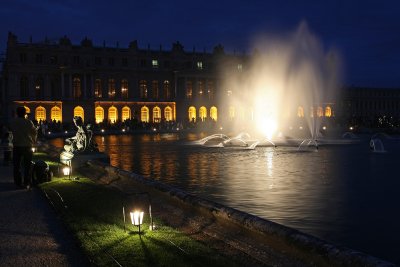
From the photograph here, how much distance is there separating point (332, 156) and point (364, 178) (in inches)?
304

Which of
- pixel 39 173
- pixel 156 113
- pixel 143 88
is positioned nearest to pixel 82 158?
pixel 39 173

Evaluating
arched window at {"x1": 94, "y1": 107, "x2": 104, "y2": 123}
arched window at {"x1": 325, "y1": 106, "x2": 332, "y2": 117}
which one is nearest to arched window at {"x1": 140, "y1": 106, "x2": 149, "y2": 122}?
arched window at {"x1": 94, "y1": 107, "x2": 104, "y2": 123}

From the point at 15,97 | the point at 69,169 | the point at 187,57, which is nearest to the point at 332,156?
the point at 69,169

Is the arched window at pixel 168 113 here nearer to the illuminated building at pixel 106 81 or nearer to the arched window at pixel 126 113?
the illuminated building at pixel 106 81

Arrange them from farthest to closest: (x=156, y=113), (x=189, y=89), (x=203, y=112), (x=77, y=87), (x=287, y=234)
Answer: (x=203, y=112) → (x=189, y=89) → (x=156, y=113) → (x=77, y=87) → (x=287, y=234)

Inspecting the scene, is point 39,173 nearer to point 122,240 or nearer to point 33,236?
point 33,236

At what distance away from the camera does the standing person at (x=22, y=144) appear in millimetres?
13250

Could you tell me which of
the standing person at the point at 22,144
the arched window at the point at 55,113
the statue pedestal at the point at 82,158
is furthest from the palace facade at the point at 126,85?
the standing person at the point at 22,144

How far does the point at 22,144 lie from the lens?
1328 cm

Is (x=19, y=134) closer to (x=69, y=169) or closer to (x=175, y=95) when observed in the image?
(x=69, y=169)

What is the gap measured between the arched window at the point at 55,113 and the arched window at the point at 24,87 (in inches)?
164

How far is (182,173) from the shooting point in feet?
56.2

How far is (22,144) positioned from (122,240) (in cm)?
640

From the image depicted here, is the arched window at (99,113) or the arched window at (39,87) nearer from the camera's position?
the arched window at (39,87)
